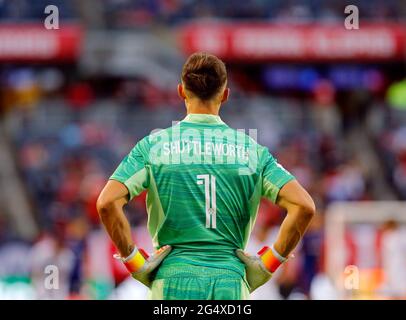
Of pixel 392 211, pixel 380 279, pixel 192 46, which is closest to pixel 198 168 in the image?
pixel 380 279

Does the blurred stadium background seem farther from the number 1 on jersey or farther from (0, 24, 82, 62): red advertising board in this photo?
the number 1 on jersey

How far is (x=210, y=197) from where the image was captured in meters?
4.45

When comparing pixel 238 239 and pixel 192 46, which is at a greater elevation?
pixel 192 46

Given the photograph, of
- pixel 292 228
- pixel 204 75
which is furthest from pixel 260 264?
pixel 204 75

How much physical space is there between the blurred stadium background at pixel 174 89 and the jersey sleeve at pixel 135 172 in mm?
12600

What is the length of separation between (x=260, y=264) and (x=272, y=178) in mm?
344

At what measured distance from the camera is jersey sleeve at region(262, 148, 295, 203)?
450 cm

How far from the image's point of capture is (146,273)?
176 inches

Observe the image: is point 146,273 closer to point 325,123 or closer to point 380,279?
point 380,279

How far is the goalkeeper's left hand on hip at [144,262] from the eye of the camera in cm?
446

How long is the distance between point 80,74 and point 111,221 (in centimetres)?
1735

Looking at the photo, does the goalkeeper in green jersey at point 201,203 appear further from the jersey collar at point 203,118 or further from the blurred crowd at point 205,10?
the blurred crowd at point 205,10

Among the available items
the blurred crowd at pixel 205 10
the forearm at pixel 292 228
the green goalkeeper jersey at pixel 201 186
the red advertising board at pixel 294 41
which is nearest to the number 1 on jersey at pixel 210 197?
the green goalkeeper jersey at pixel 201 186

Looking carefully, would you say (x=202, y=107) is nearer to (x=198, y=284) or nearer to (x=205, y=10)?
(x=198, y=284)
